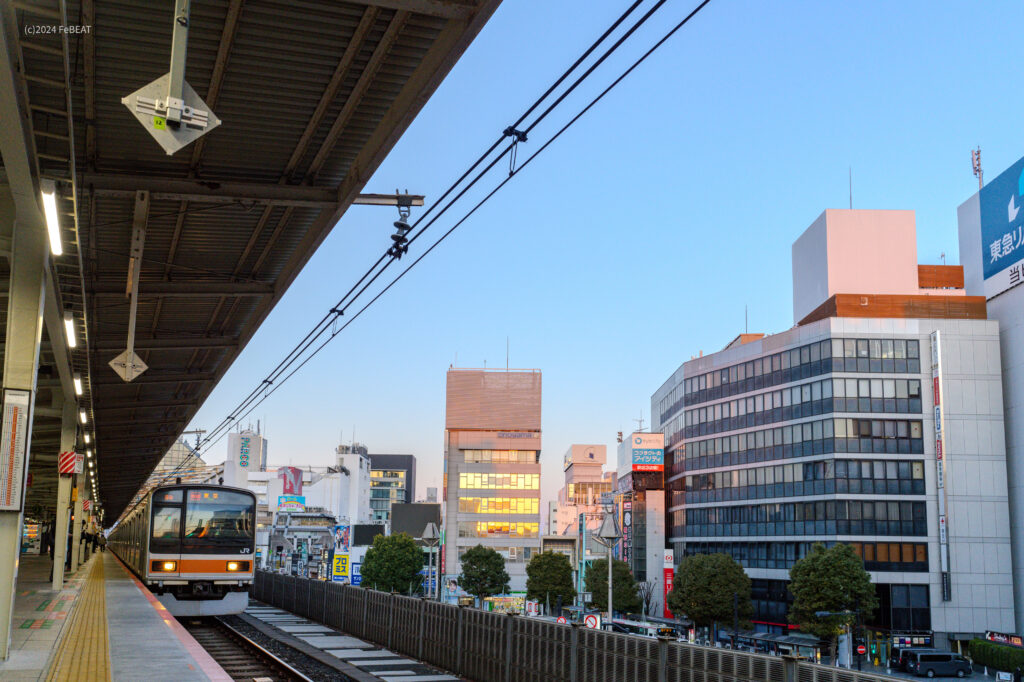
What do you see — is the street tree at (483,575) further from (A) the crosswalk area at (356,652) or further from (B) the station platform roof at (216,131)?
(B) the station platform roof at (216,131)

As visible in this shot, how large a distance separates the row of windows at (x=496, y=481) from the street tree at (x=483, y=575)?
26471mm

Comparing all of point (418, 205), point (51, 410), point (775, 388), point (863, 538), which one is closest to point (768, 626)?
point (863, 538)

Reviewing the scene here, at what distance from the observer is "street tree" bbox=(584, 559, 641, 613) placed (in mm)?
63781

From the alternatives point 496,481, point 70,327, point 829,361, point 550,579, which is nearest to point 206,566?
point 70,327

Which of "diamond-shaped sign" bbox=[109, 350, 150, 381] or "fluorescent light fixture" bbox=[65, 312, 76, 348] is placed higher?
"fluorescent light fixture" bbox=[65, 312, 76, 348]

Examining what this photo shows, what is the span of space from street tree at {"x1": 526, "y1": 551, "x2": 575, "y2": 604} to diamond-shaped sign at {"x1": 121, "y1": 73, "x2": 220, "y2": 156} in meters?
67.8

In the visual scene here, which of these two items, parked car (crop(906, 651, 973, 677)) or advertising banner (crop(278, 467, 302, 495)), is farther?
advertising banner (crop(278, 467, 302, 495))

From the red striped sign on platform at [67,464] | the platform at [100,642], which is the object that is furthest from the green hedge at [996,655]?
the red striped sign on platform at [67,464]

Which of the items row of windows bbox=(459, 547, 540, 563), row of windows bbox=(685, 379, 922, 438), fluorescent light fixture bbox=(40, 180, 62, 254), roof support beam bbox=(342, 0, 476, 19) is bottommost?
row of windows bbox=(459, 547, 540, 563)

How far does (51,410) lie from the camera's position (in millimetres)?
25703

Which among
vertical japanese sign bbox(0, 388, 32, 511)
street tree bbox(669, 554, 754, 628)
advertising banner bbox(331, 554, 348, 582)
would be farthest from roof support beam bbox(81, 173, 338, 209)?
advertising banner bbox(331, 554, 348, 582)

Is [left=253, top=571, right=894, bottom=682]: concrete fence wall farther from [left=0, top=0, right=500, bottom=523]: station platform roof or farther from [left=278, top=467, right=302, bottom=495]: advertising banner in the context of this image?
[left=278, top=467, right=302, bottom=495]: advertising banner

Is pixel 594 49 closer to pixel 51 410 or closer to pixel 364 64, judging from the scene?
pixel 364 64

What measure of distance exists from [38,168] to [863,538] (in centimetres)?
5116
